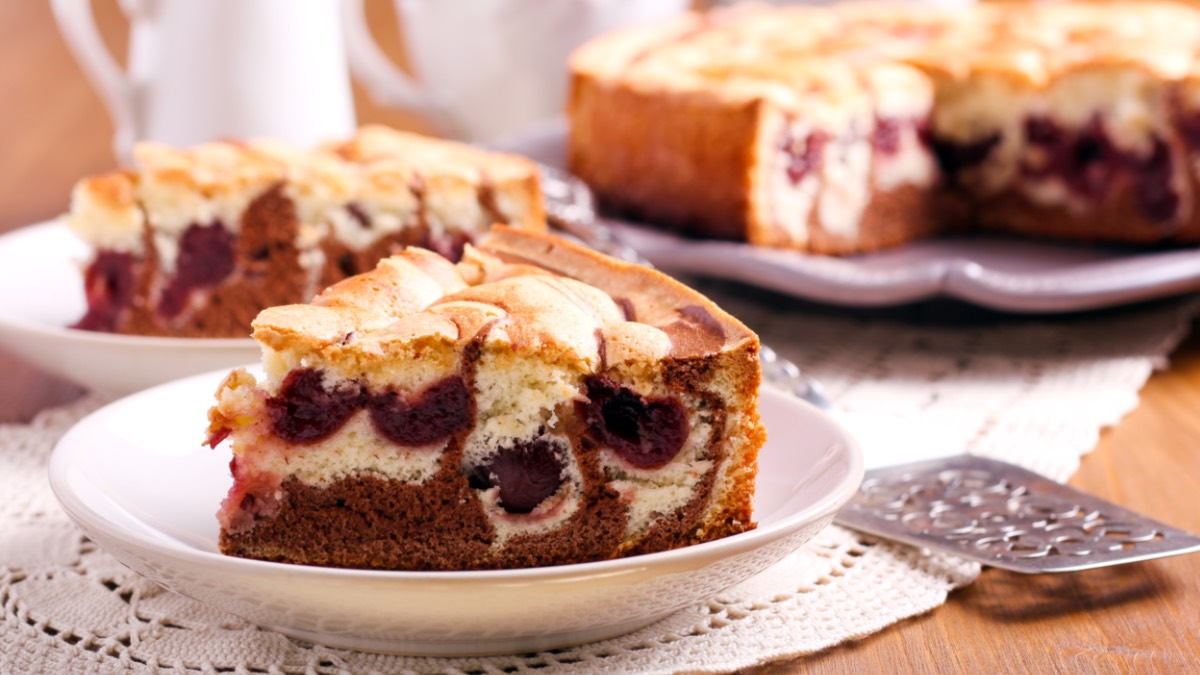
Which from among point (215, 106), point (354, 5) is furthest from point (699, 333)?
point (354, 5)

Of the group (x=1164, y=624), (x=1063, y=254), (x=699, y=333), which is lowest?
(x=1063, y=254)

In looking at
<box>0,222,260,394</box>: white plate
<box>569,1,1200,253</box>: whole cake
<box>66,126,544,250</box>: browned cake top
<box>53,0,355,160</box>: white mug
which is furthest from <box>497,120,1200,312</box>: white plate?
<box>0,222,260,394</box>: white plate

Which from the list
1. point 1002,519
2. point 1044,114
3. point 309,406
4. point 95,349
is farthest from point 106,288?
point 1044,114

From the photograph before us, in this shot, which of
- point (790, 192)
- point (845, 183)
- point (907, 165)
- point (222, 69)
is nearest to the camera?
point (222, 69)

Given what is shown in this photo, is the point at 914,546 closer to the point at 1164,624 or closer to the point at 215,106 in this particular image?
the point at 1164,624

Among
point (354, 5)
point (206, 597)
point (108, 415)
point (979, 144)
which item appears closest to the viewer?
point (206, 597)

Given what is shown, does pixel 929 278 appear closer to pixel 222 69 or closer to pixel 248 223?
pixel 248 223
